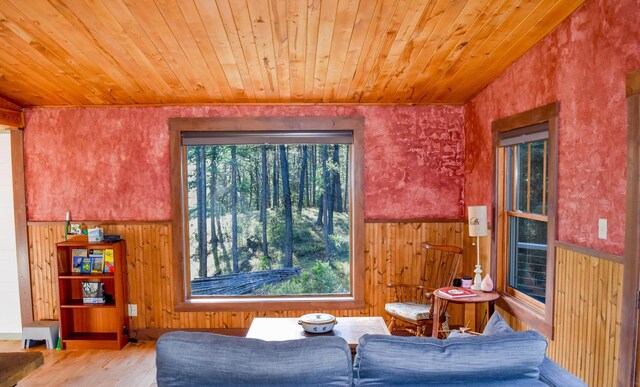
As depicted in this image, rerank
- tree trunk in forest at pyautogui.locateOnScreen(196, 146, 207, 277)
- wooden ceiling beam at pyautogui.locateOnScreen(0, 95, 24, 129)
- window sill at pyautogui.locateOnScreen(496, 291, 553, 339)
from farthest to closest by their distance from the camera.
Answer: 1. tree trunk in forest at pyautogui.locateOnScreen(196, 146, 207, 277)
2. wooden ceiling beam at pyautogui.locateOnScreen(0, 95, 24, 129)
3. window sill at pyautogui.locateOnScreen(496, 291, 553, 339)

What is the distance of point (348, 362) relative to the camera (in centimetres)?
168

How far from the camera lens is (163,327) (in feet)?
14.9

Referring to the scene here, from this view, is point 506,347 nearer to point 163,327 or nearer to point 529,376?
point 529,376

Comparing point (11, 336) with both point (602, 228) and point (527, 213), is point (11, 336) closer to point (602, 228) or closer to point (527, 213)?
point (527, 213)

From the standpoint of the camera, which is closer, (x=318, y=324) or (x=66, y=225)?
(x=318, y=324)

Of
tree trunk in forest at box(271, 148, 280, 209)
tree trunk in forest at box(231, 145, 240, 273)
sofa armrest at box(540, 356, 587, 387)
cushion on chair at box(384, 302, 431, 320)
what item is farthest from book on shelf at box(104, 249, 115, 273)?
sofa armrest at box(540, 356, 587, 387)

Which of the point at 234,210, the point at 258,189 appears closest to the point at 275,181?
the point at 258,189

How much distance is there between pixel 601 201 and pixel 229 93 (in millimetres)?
3236

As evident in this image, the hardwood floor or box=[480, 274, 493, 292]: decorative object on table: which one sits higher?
box=[480, 274, 493, 292]: decorative object on table

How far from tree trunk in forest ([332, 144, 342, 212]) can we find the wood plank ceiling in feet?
1.91

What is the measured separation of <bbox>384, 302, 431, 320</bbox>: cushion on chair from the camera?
→ 3.86 metres

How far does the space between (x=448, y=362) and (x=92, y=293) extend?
3.93m

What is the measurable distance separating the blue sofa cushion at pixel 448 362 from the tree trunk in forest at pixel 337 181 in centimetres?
308

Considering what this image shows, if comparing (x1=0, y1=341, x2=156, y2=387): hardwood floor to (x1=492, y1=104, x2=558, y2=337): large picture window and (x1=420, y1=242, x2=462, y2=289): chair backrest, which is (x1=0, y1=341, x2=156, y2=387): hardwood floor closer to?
(x1=420, y1=242, x2=462, y2=289): chair backrest
